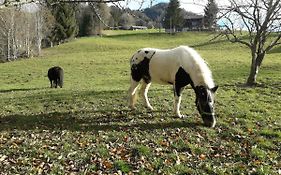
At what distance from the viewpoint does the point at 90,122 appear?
11.6 m

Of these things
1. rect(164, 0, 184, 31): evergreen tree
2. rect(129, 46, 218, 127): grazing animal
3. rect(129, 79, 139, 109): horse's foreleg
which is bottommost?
rect(129, 79, 139, 109): horse's foreleg

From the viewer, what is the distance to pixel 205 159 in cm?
862

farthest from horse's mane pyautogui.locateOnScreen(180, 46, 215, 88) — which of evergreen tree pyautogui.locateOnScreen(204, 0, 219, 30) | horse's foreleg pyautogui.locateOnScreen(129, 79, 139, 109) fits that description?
evergreen tree pyautogui.locateOnScreen(204, 0, 219, 30)

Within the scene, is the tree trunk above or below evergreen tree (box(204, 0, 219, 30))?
below

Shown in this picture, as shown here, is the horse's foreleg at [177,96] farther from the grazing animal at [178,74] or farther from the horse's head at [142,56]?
the horse's head at [142,56]

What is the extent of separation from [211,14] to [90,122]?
11.8 m

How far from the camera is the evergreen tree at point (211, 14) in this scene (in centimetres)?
2027

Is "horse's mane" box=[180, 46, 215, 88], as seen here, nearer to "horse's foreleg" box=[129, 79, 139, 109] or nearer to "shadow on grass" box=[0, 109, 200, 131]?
"shadow on grass" box=[0, 109, 200, 131]

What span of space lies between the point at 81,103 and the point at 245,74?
16534mm

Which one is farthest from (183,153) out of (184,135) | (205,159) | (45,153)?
(45,153)

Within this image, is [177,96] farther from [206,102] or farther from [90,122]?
[90,122]

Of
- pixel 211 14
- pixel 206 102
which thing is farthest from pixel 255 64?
pixel 206 102

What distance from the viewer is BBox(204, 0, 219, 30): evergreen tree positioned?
66.5 feet

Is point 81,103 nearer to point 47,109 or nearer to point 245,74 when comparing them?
point 47,109
